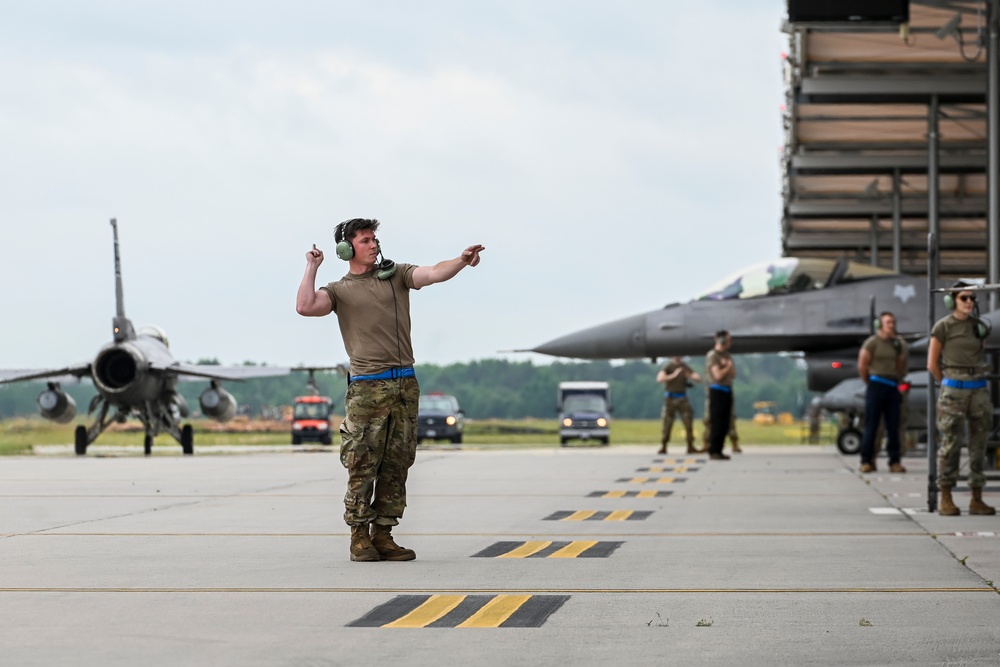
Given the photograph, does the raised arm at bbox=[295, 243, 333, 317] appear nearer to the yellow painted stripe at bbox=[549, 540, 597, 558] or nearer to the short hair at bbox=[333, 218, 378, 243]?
the short hair at bbox=[333, 218, 378, 243]

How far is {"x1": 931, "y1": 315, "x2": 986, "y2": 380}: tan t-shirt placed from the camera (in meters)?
11.4

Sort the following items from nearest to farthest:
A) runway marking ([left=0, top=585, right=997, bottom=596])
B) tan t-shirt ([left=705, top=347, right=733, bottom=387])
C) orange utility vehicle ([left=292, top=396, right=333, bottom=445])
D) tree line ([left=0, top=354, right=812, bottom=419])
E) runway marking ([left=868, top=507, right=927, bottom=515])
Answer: runway marking ([left=0, top=585, right=997, bottom=596]) < runway marking ([left=868, top=507, right=927, bottom=515]) < tan t-shirt ([left=705, top=347, right=733, bottom=387]) < orange utility vehicle ([left=292, top=396, right=333, bottom=445]) < tree line ([left=0, top=354, right=812, bottom=419])

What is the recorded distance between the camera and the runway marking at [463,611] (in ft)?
18.4

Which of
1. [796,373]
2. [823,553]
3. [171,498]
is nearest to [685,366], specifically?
[171,498]

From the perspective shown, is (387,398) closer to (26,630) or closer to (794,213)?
(26,630)

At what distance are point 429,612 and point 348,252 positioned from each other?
2890mm

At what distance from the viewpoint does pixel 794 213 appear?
3856 cm

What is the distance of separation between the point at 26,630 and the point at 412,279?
138 inches

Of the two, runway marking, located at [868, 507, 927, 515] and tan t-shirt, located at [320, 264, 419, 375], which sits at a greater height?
tan t-shirt, located at [320, 264, 419, 375]

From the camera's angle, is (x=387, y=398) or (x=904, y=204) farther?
(x=904, y=204)

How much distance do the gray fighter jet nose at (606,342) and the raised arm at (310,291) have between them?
1823 cm

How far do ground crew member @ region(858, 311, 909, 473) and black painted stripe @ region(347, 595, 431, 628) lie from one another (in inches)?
469

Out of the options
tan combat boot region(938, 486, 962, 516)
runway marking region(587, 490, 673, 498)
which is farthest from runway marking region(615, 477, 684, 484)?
tan combat boot region(938, 486, 962, 516)

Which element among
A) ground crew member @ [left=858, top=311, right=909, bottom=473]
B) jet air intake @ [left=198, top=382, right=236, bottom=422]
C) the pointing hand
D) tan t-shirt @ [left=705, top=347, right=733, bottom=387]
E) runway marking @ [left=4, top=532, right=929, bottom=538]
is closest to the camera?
the pointing hand
